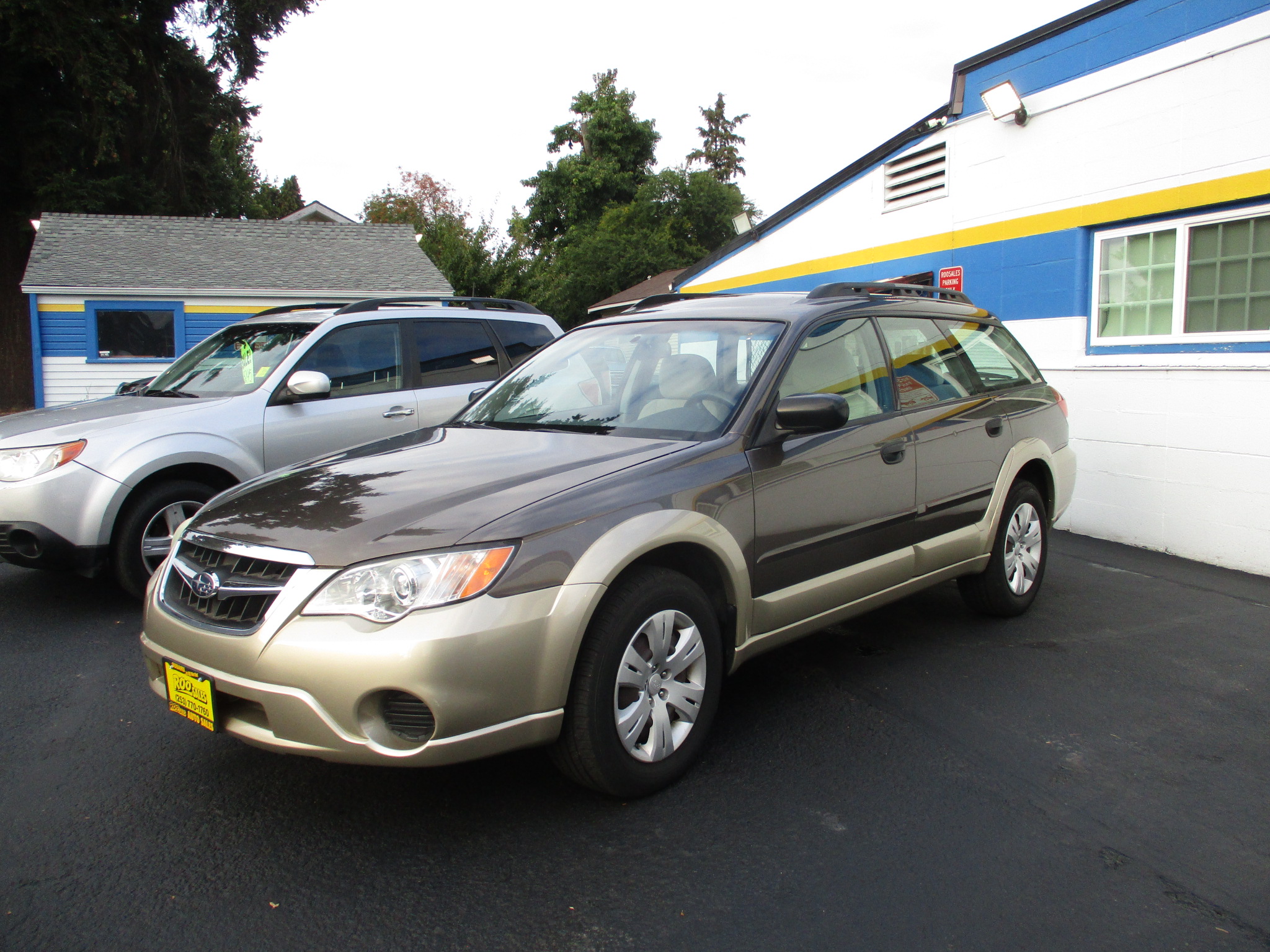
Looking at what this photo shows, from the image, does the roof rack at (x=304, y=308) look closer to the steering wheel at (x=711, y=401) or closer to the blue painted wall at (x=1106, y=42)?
the steering wheel at (x=711, y=401)

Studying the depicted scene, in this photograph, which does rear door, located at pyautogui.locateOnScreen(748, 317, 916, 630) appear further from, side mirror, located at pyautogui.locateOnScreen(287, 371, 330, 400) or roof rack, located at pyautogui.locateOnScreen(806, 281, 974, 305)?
side mirror, located at pyautogui.locateOnScreen(287, 371, 330, 400)

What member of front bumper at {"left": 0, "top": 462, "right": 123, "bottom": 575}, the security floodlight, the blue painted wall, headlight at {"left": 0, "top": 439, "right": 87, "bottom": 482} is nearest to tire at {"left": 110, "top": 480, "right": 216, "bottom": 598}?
front bumper at {"left": 0, "top": 462, "right": 123, "bottom": 575}

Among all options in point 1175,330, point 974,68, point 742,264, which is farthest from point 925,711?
point 742,264

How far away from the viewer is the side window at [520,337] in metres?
7.09

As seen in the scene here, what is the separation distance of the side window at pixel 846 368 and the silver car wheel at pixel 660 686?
1157mm

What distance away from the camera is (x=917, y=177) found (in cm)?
978

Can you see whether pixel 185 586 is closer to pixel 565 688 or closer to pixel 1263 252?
pixel 565 688

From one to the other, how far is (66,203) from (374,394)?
20.9 meters

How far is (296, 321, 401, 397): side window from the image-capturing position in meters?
6.13

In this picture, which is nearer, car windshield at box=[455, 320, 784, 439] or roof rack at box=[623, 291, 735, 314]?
car windshield at box=[455, 320, 784, 439]

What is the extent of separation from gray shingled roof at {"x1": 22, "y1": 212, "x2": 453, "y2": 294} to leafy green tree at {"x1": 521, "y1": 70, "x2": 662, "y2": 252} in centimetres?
2309

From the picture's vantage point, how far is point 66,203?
22.3m

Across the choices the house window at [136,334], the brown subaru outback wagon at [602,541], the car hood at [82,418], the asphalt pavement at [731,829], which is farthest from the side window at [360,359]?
the house window at [136,334]

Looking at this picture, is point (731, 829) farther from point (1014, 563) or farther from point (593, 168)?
point (593, 168)
